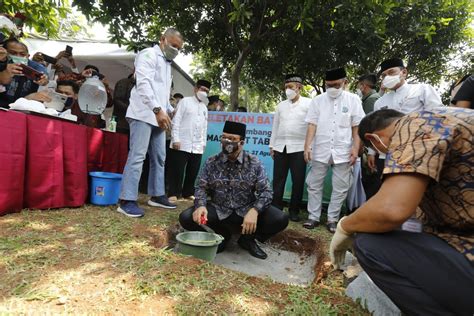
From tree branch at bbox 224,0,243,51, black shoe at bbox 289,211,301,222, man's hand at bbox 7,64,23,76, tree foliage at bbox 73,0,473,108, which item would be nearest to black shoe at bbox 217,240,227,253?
black shoe at bbox 289,211,301,222

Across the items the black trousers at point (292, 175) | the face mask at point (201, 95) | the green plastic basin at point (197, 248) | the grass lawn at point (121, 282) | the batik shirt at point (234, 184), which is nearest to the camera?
the grass lawn at point (121, 282)

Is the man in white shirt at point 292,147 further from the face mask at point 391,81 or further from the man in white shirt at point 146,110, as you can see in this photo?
the man in white shirt at point 146,110

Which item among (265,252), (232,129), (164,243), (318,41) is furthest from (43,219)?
(318,41)

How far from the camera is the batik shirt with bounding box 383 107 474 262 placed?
1173 mm

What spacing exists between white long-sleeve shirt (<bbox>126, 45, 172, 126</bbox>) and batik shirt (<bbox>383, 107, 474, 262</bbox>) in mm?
2545

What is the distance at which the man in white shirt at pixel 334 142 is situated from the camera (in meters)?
3.69

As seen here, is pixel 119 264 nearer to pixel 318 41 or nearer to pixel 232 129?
pixel 232 129

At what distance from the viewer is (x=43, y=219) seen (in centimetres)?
280

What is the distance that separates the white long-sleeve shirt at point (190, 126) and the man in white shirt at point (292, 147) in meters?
1.19

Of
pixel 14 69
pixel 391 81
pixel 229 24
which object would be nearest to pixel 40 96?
pixel 14 69

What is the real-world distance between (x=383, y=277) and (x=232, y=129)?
6.52 feet

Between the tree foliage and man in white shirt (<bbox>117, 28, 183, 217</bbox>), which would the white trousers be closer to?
man in white shirt (<bbox>117, 28, 183, 217</bbox>)

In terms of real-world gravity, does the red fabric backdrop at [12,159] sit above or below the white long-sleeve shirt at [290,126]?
below

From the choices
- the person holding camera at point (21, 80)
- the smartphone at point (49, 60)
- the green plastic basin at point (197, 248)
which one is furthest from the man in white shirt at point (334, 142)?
the smartphone at point (49, 60)
